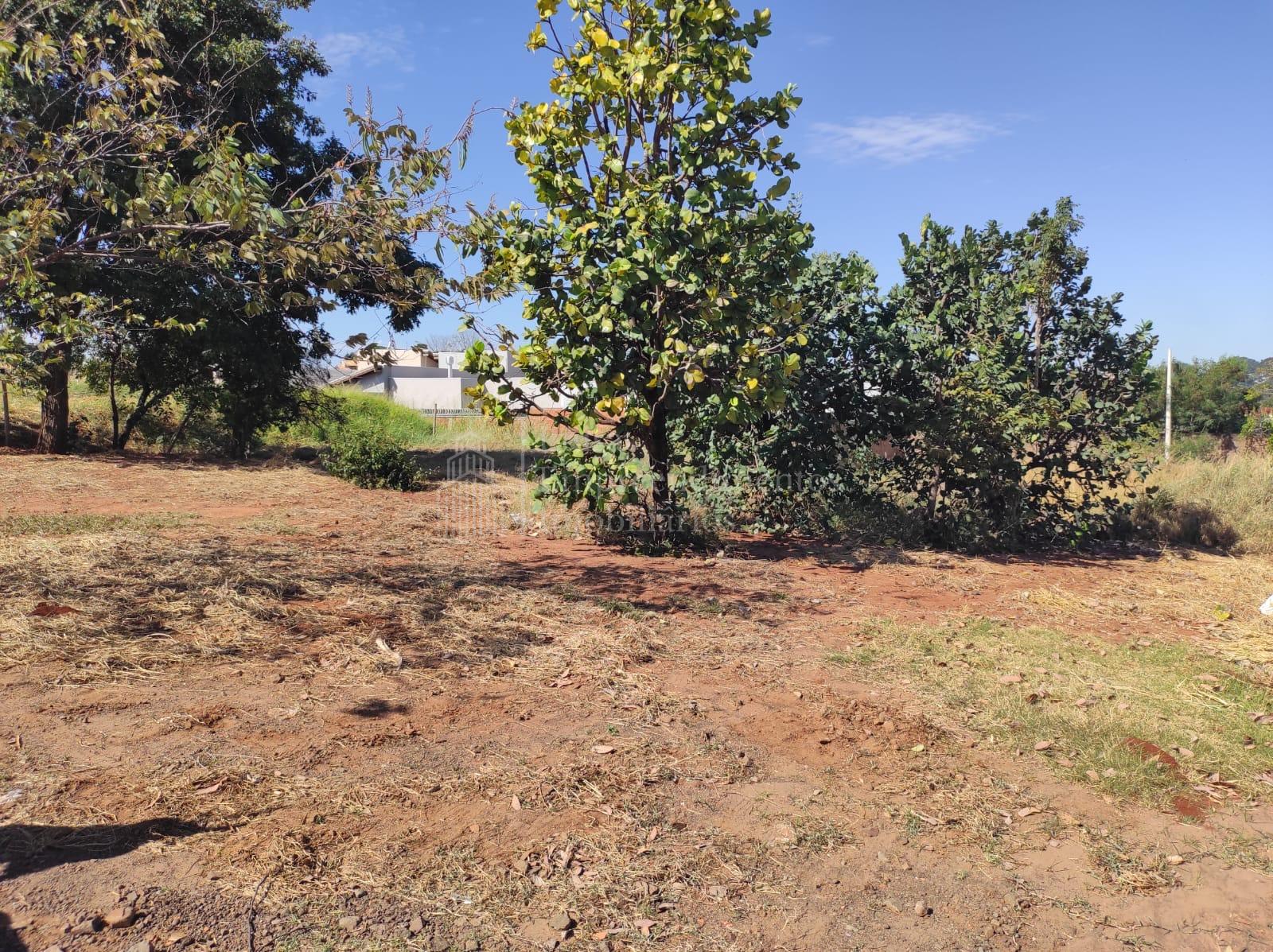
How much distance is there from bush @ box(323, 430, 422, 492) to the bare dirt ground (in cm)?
481

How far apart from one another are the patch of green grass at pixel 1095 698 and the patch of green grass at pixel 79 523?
21.7 ft

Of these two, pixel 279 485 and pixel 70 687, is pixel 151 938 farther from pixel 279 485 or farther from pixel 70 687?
pixel 279 485

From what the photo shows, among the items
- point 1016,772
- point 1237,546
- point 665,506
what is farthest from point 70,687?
point 1237,546

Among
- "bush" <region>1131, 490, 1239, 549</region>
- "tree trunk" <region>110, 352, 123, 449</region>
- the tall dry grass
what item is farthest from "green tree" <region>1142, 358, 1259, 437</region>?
"tree trunk" <region>110, 352, 123, 449</region>

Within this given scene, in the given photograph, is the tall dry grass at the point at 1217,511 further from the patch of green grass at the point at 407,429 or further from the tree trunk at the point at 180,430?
the tree trunk at the point at 180,430

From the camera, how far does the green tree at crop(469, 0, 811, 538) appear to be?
7293 millimetres

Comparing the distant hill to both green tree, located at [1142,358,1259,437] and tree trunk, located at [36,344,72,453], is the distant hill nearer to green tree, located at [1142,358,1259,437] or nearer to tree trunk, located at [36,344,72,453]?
green tree, located at [1142,358,1259,437]

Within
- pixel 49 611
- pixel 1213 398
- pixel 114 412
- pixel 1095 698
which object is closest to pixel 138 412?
pixel 114 412

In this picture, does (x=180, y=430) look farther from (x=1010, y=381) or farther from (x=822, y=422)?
(x=1010, y=381)

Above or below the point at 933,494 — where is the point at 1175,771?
below

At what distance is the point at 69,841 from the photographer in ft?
10.5

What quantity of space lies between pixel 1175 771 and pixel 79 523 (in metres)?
8.90

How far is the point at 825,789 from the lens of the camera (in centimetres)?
400

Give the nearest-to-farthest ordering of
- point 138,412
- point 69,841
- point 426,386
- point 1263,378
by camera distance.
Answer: point 69,841
point 138,412
point 1263,378
point 426,386
